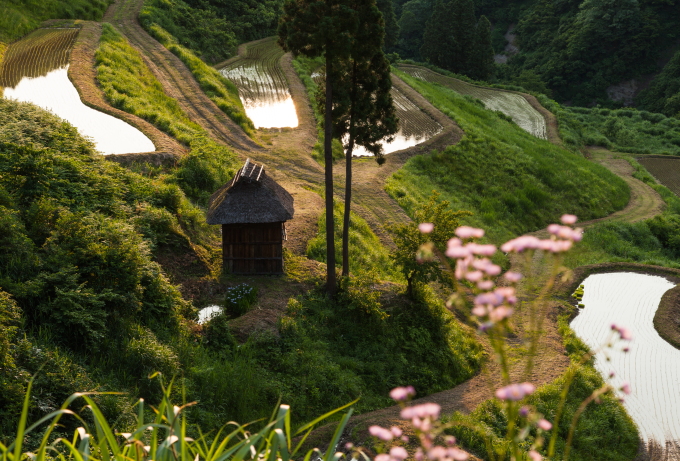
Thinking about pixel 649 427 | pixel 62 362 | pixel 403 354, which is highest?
pixel 62 362

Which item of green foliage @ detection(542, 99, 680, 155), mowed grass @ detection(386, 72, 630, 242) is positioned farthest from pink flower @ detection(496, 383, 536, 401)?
green foliage @ detection(542, 99, 680, 155)

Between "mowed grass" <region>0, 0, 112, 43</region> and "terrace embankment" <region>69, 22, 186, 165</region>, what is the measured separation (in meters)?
3.38

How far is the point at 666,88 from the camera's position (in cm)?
6994

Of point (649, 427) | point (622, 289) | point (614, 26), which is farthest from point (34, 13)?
point (614, 26)

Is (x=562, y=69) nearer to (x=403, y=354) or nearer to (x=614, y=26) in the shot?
(x=614, y=26)

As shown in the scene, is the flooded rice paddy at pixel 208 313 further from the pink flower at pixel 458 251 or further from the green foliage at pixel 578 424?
the pink flower at pixel 458 251

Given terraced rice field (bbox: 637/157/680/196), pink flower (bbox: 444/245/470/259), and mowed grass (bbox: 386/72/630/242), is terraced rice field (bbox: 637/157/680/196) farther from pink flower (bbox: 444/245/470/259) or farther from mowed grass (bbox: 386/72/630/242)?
pink flower (bbox: 444/245/470/259)

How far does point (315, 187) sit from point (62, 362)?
1841 cm

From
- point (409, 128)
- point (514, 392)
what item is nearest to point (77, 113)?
point (409, 128)

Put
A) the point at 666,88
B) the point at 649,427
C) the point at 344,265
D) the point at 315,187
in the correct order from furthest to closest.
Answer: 1. the point at 666,88
2. the point at 315,187
3. the point at 344,265
4. the point at 649,427

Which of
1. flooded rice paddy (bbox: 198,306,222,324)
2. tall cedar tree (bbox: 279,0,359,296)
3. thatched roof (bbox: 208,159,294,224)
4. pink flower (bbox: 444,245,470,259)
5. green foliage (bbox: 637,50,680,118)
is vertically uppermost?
green foliage (bbox: 637,50,680,118)

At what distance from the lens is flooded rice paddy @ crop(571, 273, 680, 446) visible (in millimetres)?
17062

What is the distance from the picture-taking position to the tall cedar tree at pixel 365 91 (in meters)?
17.5

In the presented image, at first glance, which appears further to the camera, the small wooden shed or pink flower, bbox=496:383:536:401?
the small wooden shed
